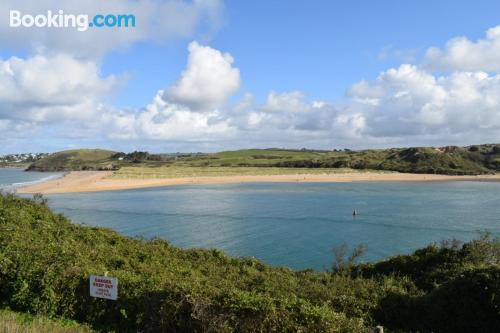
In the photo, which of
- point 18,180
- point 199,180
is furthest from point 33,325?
point 18,180

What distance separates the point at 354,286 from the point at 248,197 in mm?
60506

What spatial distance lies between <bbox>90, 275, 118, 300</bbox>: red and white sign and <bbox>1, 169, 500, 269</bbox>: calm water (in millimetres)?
18349

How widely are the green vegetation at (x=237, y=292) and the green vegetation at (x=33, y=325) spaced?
0.46 m

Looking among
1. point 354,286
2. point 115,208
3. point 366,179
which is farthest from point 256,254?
point 366,179

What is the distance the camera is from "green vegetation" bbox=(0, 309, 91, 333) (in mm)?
8391

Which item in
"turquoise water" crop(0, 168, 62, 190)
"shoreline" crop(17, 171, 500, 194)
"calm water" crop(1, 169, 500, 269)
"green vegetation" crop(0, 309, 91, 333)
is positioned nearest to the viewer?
"green vegetation" crop(0, 309, 91, 333)

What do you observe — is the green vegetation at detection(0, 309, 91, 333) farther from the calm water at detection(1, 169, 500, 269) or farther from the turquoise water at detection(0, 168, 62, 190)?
the turquoise water at detection(0, 168, 62, 190)

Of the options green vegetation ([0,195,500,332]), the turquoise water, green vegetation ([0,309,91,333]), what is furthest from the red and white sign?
the turquoise water

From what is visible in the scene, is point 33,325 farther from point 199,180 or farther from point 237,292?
point 199,180

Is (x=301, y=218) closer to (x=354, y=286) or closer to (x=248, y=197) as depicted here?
(x=248, y=197)

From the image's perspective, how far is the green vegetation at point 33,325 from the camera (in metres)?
8.39

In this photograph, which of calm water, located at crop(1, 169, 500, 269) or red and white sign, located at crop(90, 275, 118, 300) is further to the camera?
calm water, located at crop(1, 169, 500, 269)

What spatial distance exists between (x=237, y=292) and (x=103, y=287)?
3.30 meters

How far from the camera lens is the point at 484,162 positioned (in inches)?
6216
